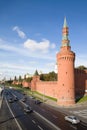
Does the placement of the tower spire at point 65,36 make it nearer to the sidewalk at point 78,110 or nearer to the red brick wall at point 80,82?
the red brick wall at point 80,82

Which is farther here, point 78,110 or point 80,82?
point 80,82

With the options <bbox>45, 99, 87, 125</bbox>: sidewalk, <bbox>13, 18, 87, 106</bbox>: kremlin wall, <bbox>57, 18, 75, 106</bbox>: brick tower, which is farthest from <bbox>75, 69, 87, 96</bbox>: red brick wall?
<bbox>45, 99, 87, 125</bbox>: sidewalk

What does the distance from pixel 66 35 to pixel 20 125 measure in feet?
149

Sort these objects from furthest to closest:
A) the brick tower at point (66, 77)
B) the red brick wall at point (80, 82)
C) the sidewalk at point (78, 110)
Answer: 1. the red brick wall at point (80, 82)
2. the brick tower at point (66, 77)
3. the sidewalk at point (78, 110)

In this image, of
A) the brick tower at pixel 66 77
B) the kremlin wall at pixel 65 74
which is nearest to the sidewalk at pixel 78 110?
the brick tower at pixel 66 77

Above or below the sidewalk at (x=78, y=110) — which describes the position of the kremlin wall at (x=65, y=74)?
above

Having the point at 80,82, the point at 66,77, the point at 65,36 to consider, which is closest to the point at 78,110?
the point at 66,77

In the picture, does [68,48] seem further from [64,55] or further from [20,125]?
[20,125]

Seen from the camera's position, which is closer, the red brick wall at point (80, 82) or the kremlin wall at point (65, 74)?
the kremlin wall at point (65, 74)

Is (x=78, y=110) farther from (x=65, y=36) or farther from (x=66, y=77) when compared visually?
(x=65, y=36)

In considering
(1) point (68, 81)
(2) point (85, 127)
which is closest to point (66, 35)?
(1) point (68, 81)

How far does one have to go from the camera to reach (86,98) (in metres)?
77.2

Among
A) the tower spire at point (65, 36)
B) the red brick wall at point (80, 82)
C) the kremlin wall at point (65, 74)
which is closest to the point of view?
the kremlin wall at point (65, 74)

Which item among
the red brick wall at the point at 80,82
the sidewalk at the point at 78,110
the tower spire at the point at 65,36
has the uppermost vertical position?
the tower spire at the point at 65,36
